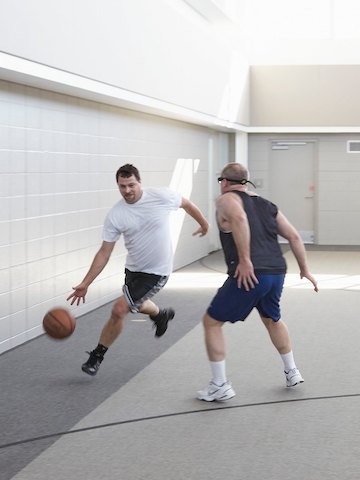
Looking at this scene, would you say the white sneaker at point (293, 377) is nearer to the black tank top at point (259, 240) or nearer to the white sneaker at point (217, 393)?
the white sneaker at point (217, 393)

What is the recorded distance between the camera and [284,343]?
6664mm

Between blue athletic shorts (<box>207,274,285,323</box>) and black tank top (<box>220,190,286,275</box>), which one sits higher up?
black tank top (<box>220,190,286,275</box>)

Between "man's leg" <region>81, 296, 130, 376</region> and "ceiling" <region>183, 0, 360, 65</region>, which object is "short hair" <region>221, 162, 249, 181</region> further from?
"ceiling" <region>183, 0, 360, 65</region>

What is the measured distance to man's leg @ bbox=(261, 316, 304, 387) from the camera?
6.62m

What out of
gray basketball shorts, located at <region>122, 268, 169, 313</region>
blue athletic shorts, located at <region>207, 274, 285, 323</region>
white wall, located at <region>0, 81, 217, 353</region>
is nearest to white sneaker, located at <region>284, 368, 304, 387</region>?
blue athletic shorts, located at <region>207, 274, 285, 323</region>

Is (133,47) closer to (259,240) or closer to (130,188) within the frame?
(130,188)

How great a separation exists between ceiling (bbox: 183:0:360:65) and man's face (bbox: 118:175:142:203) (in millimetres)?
12564

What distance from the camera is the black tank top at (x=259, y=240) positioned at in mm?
6332

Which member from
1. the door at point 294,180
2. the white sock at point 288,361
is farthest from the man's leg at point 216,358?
the door at point 294,180

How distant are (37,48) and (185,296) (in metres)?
4.57

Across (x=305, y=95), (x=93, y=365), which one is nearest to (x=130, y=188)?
(x=93, y=365)

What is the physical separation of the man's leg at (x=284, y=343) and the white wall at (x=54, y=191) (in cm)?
256

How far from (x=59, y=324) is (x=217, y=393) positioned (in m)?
1.15

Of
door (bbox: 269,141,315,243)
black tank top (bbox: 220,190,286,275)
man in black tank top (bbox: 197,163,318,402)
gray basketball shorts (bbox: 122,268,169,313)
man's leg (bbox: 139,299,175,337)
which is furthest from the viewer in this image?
door (bbox: 269,141,315,243)
